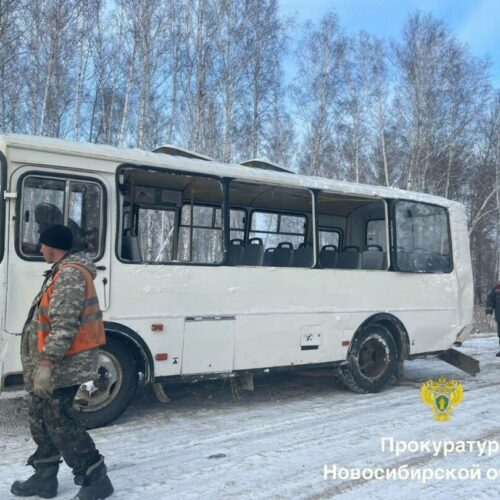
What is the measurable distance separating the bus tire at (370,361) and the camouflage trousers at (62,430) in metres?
4.34

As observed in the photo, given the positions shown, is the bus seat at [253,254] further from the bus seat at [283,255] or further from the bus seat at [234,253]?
the bus seat at [283,255]

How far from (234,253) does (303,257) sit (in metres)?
1.08

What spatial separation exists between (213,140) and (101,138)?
4311mm

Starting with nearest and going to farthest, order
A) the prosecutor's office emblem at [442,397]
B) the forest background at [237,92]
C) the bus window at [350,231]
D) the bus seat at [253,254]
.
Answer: the prosecutor's office emblem at [442,397] → the bus seat at [253,254] → the bus window at [350,231] → the forest background at [237,92]

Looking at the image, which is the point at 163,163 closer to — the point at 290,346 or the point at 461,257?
the point at 290,346

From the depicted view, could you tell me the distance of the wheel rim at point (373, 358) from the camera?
773cm

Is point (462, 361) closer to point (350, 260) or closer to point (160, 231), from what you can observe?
point (350, 260)

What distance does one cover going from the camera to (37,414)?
148 inches

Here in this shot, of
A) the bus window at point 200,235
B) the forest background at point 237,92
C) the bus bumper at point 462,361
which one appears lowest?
the bus bumper at point 462,361

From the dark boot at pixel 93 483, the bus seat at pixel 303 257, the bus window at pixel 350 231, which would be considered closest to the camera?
the dark boot at pixel 93 483

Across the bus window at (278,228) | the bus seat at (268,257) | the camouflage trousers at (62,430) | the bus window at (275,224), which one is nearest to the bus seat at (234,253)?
the bus window at (275,224)

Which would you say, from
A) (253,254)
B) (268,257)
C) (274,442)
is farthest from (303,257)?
(274,442)

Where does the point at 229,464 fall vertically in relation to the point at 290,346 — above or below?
below

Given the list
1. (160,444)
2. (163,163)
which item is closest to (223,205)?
(163,163)
